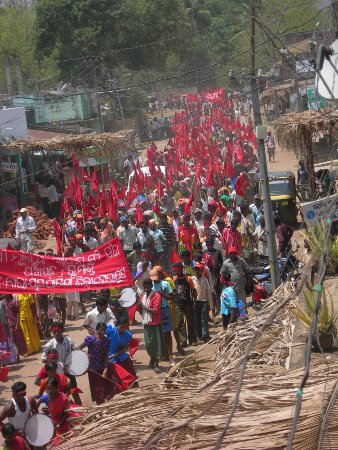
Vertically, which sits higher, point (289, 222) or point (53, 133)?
point (53, 133)

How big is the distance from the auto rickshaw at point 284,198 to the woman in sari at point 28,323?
8.78m

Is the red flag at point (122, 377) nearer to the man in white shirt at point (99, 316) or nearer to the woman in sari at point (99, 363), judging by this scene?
the woman in sari at point (99, 363)

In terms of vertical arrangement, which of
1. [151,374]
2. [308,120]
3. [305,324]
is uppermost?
[308,120]

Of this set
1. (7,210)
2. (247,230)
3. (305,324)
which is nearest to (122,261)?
(305,324)

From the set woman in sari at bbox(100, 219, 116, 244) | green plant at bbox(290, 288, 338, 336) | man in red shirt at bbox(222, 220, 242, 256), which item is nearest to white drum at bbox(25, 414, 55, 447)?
green plant at bbox(290, 288, 338, 336)

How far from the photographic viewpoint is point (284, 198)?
66.7ft

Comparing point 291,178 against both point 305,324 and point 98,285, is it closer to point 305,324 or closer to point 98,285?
point 98,285

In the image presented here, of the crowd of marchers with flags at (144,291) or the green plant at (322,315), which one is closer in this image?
the green plant at (322,315)

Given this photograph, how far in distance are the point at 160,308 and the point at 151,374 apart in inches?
32.4

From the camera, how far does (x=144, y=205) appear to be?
19.9 metres

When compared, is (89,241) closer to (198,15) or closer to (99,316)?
(99,316)

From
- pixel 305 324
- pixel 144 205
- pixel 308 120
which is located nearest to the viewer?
pixel 305 324

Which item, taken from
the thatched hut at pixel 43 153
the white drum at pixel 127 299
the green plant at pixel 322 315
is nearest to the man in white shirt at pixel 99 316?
the white drum at pixel 127 299

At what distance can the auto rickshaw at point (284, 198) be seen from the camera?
20359mm
